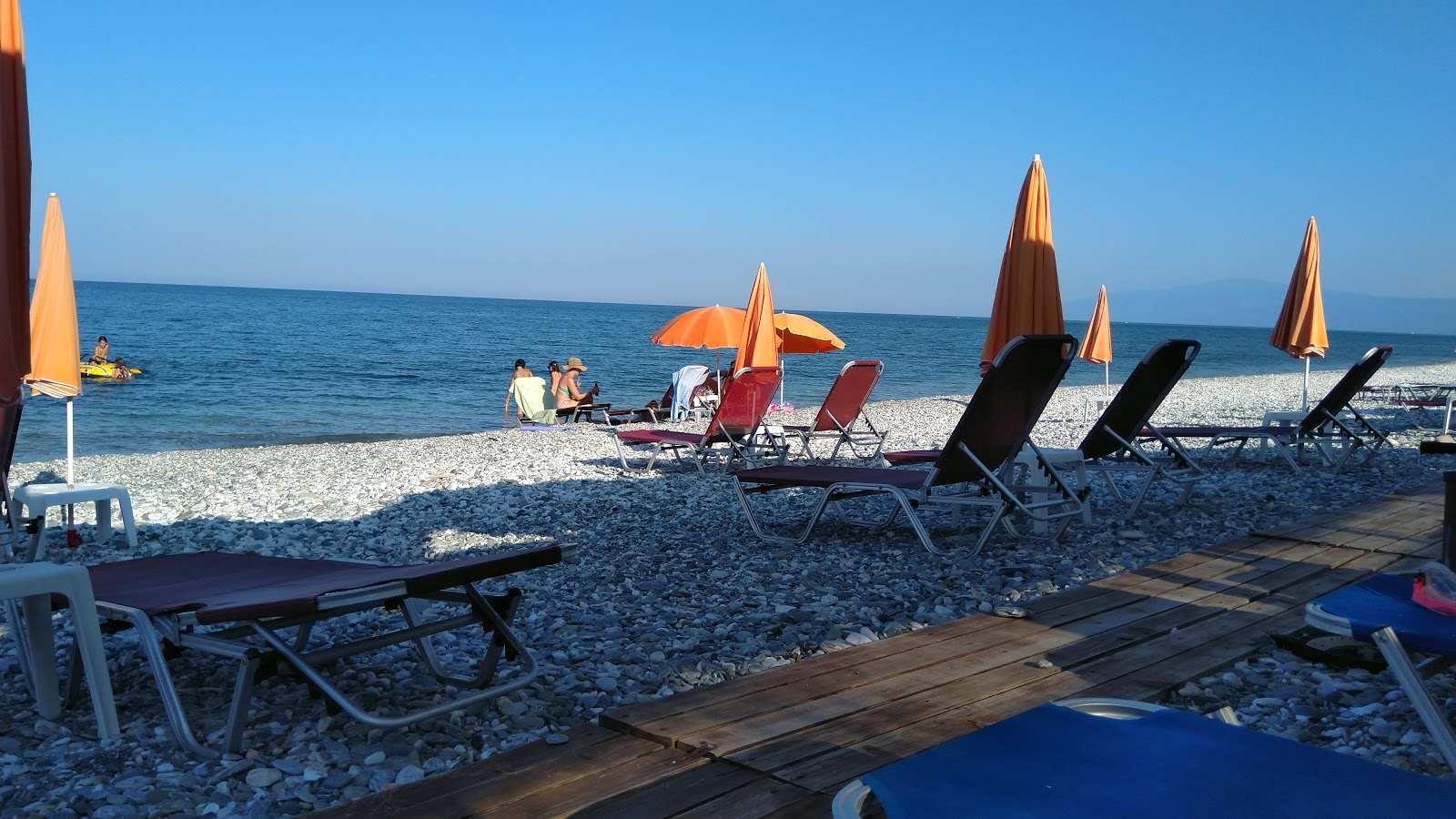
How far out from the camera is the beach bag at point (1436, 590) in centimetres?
217

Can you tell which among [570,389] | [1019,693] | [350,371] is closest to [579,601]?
[1019,693]

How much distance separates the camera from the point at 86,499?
597 centimetres

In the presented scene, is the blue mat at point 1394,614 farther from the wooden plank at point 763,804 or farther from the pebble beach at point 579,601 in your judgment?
the wooden plank at point 763,804

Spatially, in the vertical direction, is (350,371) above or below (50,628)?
below

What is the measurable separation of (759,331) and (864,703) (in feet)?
28.6

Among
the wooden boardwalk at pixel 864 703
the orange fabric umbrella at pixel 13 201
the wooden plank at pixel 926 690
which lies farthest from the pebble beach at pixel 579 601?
the orange fabric umbrella at pixel 13 201

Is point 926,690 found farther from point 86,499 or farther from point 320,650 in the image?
point 86,499

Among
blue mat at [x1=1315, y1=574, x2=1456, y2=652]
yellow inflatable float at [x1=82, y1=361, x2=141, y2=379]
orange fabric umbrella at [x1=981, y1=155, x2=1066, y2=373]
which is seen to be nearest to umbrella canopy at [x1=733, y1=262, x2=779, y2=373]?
orange fabric umbrella at [x1=981, y1=155, x2=1066, y2=373]

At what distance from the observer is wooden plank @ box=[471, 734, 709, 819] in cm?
192

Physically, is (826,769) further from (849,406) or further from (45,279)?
(849,406)

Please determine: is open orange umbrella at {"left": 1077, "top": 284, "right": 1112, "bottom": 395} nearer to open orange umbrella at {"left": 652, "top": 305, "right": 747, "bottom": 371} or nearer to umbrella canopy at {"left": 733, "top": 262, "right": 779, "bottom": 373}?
umbrella canopy at {"left": 733, "top": 262, "right": 779, "bottom": 373}

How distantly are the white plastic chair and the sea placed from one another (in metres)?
11.8

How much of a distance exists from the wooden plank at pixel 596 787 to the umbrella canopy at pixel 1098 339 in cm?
957

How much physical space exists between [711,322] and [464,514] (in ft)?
27.8
